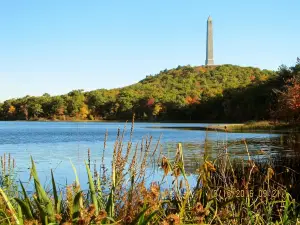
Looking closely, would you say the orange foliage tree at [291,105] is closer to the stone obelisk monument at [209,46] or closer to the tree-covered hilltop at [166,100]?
the tree-covered hilltop at [166,100]

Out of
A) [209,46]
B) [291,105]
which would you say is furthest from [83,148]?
[209,46]

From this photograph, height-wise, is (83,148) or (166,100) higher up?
(166,100)

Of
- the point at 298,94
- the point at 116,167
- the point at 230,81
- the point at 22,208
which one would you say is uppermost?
the point at 230,81

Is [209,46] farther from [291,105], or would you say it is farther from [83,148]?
[83,148]

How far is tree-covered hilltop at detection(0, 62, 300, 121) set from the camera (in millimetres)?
64000

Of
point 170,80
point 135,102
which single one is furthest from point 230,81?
point 135,102

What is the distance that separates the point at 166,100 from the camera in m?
73.6

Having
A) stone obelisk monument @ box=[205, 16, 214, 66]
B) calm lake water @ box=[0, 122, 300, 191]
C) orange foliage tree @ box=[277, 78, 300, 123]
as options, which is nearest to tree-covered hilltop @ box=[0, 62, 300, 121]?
stone obelisk monument @ box=[205, 16, 214, 66]

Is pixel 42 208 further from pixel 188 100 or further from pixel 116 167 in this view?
pixel 188 100

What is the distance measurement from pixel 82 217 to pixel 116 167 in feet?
3.34

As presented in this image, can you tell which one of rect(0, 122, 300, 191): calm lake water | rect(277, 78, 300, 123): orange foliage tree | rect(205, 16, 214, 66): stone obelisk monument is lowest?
rect(0, 122, 300, 191): calm lake water

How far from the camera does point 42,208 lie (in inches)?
104

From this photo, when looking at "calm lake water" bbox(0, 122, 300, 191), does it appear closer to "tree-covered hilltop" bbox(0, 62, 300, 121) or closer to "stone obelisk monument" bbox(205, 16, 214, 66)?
"tree-covered hilltop" bbox(0, 62, 300, 121)

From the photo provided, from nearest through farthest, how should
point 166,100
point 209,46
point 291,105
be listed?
1. point 291,105
2. point 166,100
3. point 209,46
